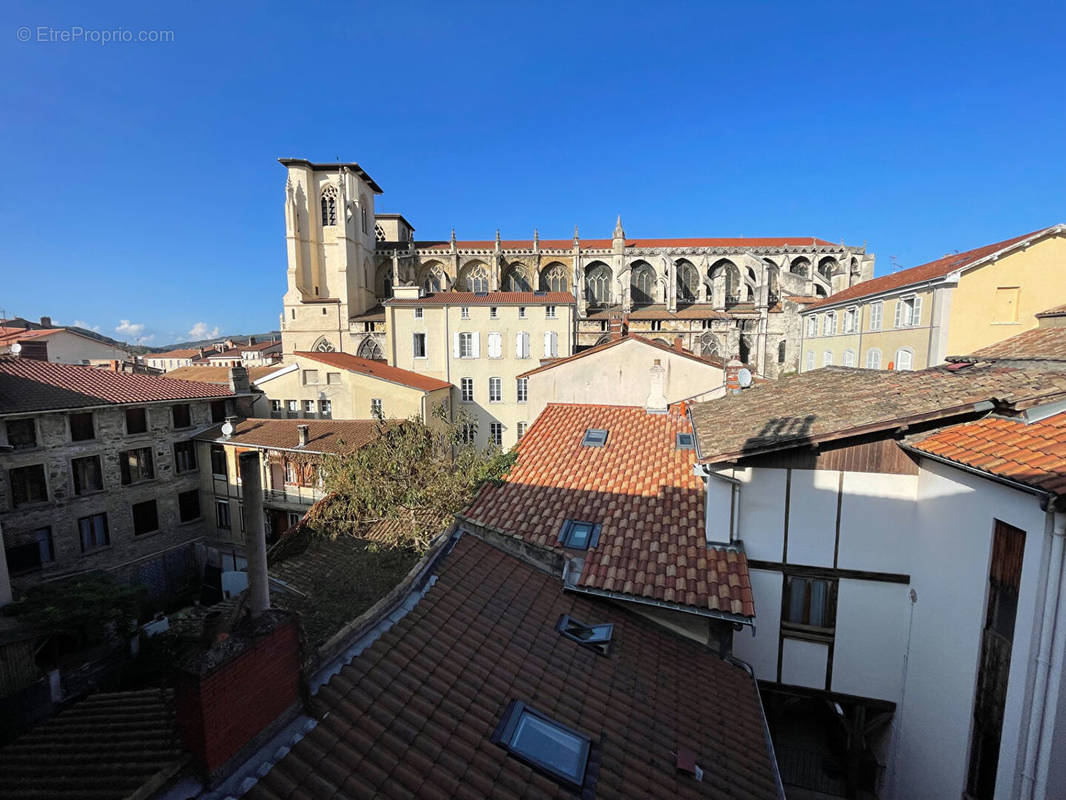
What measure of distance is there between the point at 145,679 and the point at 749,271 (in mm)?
59421

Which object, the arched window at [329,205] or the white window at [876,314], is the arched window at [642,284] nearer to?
the white window at [876,314]

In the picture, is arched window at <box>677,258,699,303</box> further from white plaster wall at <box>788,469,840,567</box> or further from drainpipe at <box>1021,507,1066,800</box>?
drainpipe at <box>1021,507,1066,800</box>

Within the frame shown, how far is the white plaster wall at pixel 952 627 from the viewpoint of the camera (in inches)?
214

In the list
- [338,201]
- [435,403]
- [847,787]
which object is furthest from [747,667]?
[338,201]

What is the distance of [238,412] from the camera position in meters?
25.2

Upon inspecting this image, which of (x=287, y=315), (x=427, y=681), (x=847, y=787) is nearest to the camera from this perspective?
(x=427, y=681)

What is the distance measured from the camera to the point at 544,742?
16.0 feet

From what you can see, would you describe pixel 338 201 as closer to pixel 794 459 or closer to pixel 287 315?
pixel 287 315

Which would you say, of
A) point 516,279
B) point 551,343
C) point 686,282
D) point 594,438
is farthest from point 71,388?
point 686,282

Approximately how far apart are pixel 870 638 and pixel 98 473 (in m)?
26.6

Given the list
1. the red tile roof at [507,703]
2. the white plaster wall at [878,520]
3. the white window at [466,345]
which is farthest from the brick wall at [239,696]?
the white window at [466,345]

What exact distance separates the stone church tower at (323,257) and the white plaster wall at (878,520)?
45936mm

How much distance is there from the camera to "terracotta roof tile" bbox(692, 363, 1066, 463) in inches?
271

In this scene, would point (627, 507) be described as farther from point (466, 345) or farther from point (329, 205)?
point (329, 205)
